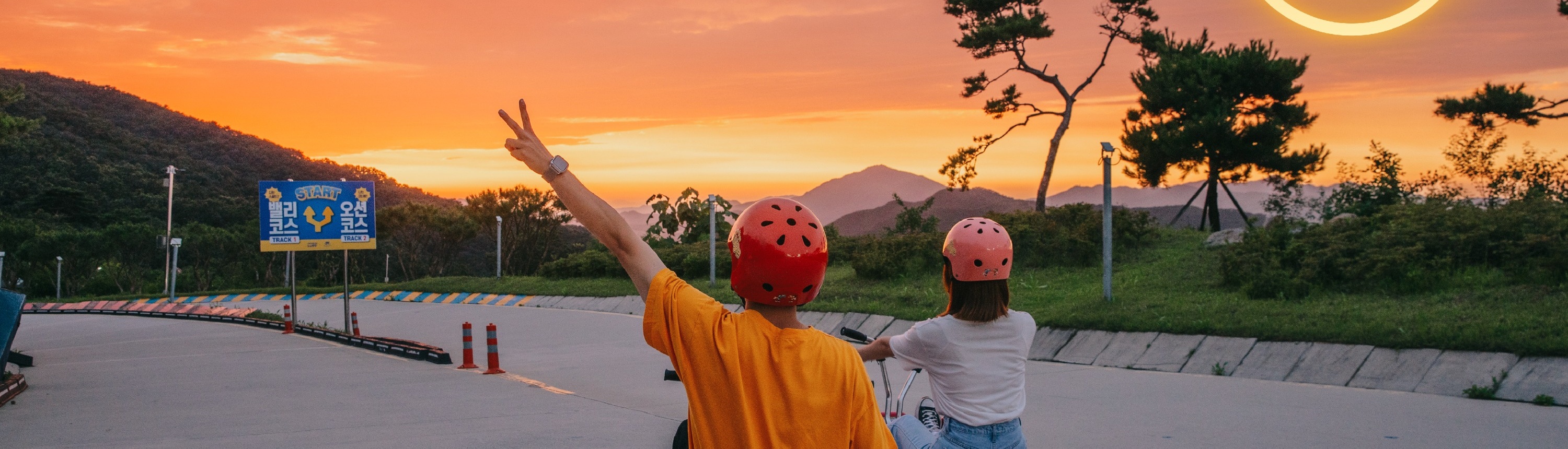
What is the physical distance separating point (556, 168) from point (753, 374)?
70 centimetres

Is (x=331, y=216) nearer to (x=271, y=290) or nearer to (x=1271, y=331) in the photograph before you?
(x=1271, y=331)

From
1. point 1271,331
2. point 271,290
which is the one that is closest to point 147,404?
point 1271,331

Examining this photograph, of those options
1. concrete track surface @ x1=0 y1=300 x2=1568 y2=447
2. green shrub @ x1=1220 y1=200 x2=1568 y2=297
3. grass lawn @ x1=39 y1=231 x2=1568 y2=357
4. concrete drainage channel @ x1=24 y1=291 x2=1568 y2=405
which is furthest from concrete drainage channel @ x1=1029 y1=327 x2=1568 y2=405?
green shrub @ x1=1220 y1=200 x2=1568 y2=297

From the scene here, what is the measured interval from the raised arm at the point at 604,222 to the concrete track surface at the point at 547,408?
18.2 ft

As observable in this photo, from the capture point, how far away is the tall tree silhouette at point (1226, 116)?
2389 centimetres

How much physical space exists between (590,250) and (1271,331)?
27.3 m

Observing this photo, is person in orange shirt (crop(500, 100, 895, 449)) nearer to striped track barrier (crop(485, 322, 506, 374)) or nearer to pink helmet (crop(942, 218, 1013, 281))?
pink helmet (crop(942, 218, 1013, 281))

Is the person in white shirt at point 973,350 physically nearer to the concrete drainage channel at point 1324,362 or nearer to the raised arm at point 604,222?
the raised arm at point 604,222

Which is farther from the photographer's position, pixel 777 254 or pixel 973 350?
pixel 973 350

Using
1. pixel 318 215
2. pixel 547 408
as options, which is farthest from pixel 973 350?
pixel 318 215

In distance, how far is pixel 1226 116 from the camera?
78.1 feet

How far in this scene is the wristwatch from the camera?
2.59 metres

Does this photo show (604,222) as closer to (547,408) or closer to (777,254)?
(777,254)

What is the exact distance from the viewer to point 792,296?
7.94 feet
